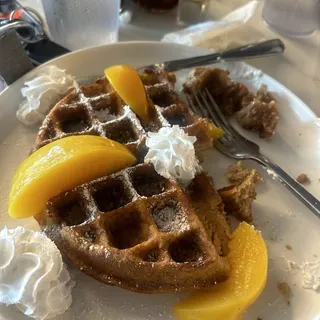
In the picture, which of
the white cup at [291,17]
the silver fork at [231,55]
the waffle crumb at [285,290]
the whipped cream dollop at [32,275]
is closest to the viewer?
the whipped cream dollop at [32,275]

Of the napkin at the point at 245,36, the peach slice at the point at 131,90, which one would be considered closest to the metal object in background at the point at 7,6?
the napkin at the point at 245,36

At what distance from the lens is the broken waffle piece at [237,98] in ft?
4.59

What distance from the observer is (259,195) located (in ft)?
4.13

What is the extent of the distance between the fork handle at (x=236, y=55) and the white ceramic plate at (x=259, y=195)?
32 mm

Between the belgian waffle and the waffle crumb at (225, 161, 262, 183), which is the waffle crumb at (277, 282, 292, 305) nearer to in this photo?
the belgian waffle

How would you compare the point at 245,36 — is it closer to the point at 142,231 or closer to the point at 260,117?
the point at 260,117

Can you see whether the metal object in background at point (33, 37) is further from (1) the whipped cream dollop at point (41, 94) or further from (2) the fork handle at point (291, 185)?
(2) the fork handle at point (291, 185)

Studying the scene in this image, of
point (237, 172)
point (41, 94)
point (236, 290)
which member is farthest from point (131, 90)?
point (236, 290)

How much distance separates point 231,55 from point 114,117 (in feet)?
1.56

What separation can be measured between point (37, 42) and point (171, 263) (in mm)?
930

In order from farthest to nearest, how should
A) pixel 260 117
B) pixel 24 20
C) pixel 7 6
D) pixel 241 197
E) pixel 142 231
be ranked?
pixel 7 6
pixel 24 20
pixel 260 117
pixel 241 197
pixel 142 231

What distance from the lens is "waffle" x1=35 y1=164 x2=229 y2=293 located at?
3.23 ft

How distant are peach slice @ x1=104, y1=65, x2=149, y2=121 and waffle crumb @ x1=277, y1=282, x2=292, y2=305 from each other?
51cm

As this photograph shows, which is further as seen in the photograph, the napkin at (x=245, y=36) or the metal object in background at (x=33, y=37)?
the napkin at (x=245, y=36)
